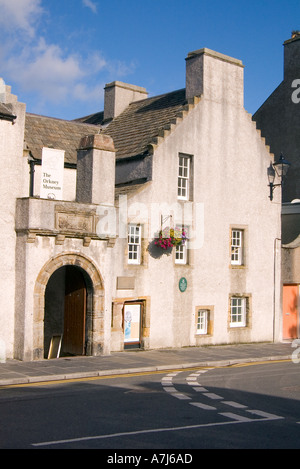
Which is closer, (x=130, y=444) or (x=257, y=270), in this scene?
(x=130, y=444)

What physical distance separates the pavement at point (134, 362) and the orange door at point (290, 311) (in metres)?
2.66

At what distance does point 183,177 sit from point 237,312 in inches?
244

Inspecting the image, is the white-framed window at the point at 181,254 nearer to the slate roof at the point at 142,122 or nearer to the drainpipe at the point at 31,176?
the slate roof at the point at 142,122

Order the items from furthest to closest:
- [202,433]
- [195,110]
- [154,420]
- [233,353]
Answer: [195,110] < [233,353] < [154,420] < [202,433]

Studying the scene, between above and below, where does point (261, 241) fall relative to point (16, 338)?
above

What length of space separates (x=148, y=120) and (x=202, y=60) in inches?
133

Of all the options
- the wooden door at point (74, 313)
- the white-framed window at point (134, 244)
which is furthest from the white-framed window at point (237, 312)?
the wooden door at point (74, 313)

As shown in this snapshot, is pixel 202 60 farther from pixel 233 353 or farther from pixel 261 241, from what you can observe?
pixel 233 353

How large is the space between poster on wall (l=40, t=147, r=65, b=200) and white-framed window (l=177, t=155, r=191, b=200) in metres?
5.52

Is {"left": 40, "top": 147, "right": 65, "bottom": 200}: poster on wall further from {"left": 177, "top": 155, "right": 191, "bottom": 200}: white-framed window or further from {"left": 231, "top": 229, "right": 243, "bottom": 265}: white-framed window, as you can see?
{"left": 231, "top": 229, "right": 243, "bottom": 265}: white-framed window

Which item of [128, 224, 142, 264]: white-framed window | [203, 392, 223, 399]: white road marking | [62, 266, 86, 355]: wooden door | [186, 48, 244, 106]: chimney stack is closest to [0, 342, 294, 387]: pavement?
[62, 266, 86, 355]: wooden door

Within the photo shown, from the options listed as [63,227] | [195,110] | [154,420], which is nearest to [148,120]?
[195,110]

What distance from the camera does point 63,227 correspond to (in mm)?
18828

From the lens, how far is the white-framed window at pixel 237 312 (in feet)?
81.8
